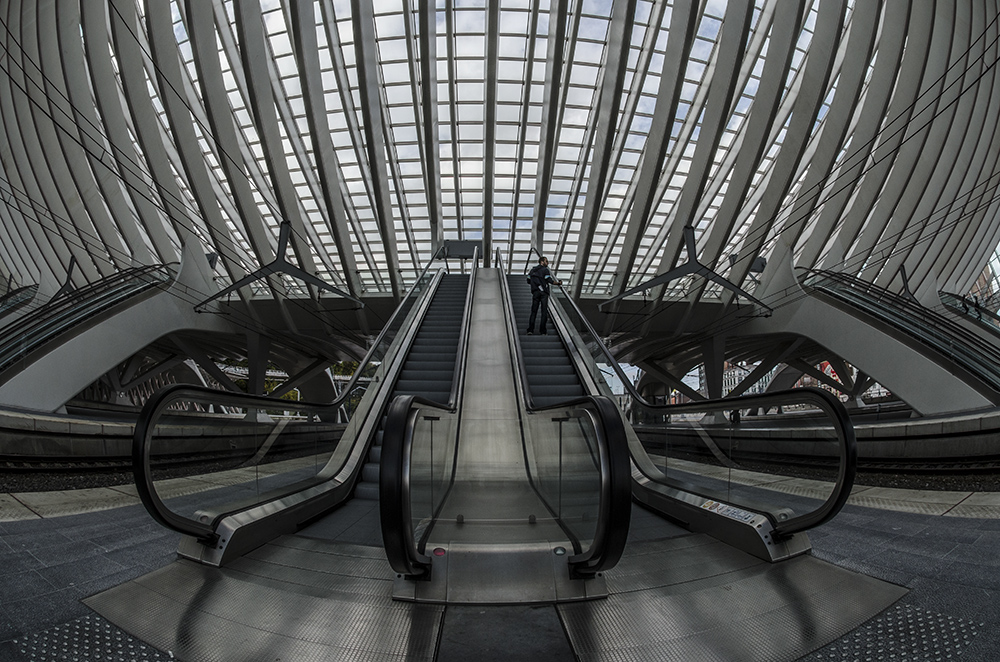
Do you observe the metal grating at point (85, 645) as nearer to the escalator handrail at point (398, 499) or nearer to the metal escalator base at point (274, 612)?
the metal escalator base at point (274, 612)

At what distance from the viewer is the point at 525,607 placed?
3.07 meters

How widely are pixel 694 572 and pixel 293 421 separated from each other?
140 inches

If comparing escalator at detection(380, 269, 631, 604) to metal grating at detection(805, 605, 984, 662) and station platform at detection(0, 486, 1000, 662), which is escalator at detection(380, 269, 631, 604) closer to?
station platform at detection(0, 486, 1000, 662)

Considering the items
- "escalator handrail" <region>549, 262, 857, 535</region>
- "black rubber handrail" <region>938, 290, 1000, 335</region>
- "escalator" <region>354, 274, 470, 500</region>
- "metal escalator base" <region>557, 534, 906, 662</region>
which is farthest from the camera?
"black rubber handrail" <region>938, 290, 1000, 335</region>

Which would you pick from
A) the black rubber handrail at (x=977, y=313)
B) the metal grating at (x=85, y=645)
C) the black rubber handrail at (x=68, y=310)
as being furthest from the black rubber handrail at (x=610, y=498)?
the black rubber handrail at (x=977, y=313)

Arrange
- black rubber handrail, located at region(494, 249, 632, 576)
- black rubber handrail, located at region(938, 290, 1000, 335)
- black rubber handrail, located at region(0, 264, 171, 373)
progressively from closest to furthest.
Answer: black rubber handrail, located at region(494, 249, 632, 576) → black rubber handrail, located at region(0, 264, 171, 373) → black rubber handrail, located at region(938, 290, 1000, 335)

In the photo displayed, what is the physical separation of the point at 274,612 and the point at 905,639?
120 inches

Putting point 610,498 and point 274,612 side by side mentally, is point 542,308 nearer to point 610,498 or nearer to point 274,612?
point 610,498

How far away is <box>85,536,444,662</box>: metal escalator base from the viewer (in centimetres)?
256

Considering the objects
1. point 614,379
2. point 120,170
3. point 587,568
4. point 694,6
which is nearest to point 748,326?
point 694,6

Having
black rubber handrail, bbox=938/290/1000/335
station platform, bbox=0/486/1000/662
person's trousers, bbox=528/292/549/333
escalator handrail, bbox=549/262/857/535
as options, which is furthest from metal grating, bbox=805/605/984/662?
black rubber handrail, bbox=938/290/1000/335

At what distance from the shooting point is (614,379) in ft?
25.3

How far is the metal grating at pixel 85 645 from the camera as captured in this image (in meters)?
2.38

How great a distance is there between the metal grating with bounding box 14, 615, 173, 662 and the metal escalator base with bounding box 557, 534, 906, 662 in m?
1.96
